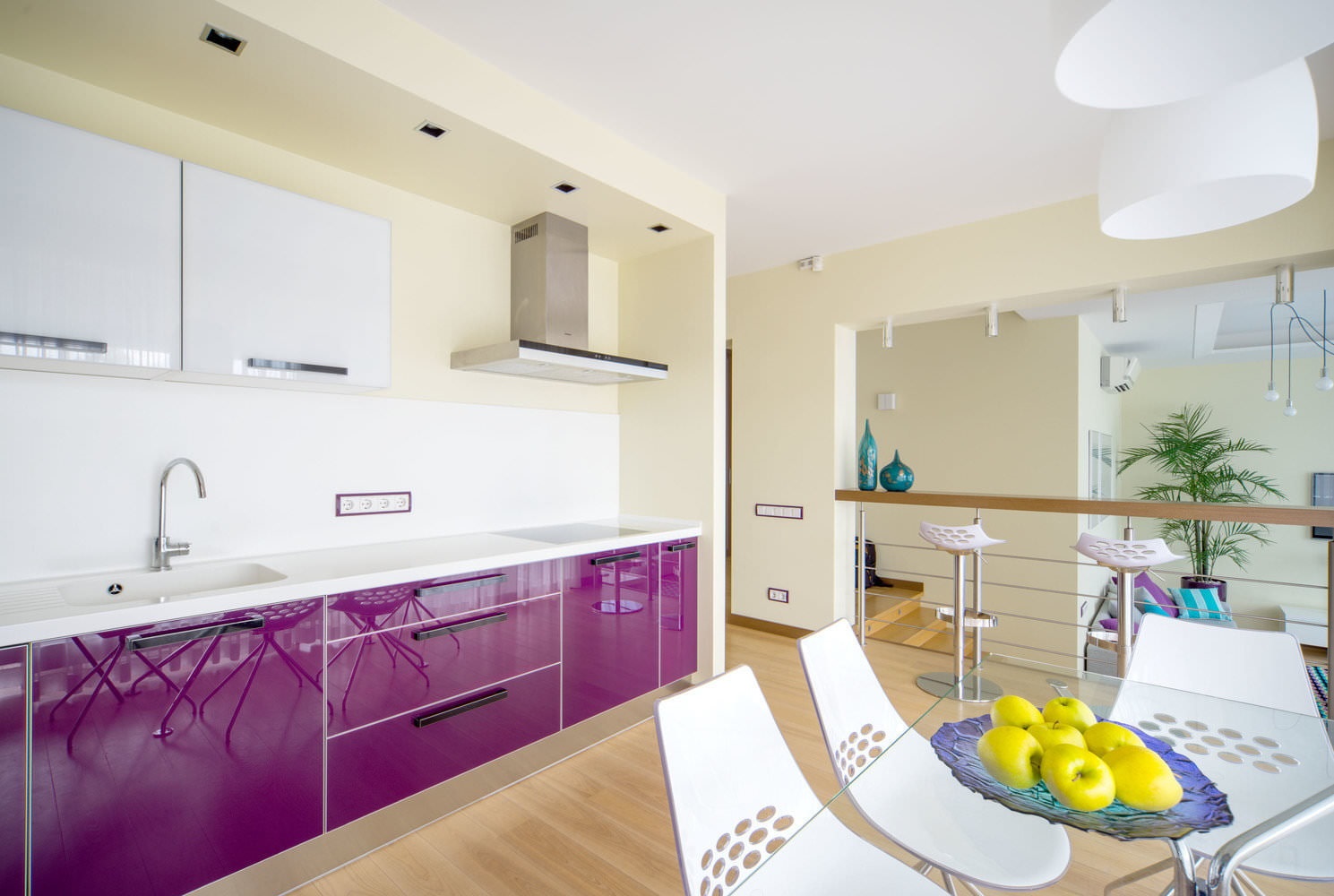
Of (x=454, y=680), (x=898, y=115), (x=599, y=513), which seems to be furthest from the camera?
(x=599, y=513)

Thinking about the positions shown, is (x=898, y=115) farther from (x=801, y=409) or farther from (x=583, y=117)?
(x=801, y=409)

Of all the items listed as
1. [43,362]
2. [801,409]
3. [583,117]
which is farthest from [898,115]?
[43,362]

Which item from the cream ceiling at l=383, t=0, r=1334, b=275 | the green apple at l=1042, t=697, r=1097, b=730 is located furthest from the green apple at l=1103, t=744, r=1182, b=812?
the cream ceiling at l=383, t=0, r=1334, b=275

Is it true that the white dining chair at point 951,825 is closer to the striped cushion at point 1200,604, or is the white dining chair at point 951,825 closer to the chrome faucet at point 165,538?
the chrome faucet at point 165,538

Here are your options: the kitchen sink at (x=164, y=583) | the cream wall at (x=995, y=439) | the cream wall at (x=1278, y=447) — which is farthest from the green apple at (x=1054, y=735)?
the cream wall at (x=1278, y=447)

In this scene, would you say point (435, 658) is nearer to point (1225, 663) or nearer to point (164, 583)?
point (164, 583)

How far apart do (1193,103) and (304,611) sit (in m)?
2.34

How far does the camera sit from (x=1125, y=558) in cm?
285

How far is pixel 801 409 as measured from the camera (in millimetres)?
4301

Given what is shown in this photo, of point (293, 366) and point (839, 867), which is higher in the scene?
point (293, 366)

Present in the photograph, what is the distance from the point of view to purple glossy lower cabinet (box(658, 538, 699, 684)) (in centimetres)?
308

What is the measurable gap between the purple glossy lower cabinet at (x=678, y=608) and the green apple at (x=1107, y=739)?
7.00ft

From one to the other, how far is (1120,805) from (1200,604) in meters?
5.91

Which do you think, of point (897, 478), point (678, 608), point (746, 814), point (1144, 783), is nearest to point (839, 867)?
point (746, 814)
